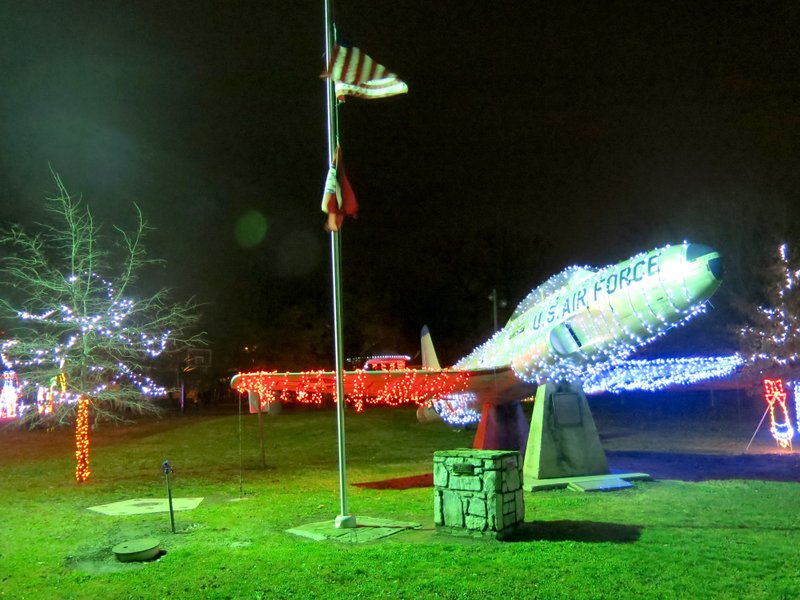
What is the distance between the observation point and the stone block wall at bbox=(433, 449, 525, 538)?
888 cm

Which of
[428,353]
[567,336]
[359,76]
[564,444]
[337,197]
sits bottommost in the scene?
[564,444]

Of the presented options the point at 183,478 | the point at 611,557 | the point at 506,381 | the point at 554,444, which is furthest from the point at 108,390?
the point at 611,557

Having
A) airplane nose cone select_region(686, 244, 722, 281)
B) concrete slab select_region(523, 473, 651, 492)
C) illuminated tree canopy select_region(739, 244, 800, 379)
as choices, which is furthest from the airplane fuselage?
illuminated tree canopy select_region(739, 244, 800, 379)

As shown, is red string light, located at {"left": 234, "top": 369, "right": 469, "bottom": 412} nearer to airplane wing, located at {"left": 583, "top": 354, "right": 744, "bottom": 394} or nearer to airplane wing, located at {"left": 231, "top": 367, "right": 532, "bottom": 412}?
airplane wing, located at {"left": 231, "top": 367, "right": 532, "bottom": 412}

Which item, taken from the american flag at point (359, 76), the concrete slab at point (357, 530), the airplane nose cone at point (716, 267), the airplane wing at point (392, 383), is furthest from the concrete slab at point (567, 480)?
the american flag at point (359, 76)

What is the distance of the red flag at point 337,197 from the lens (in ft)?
33.4

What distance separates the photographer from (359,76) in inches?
395

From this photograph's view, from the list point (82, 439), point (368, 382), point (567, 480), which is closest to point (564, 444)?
point (567, 480)

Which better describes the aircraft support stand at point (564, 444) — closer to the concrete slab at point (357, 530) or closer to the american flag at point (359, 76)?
the concrete slab at point (357, 530)

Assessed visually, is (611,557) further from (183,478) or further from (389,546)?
(183,478)

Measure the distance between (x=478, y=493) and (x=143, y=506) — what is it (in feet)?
25.8

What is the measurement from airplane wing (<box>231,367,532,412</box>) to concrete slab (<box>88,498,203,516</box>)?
2.74m

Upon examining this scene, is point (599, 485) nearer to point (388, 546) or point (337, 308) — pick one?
point (388, 546)

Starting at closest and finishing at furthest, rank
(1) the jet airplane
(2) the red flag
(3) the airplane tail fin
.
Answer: (2) the red flag, (1) the jet airplane, (3) the airplane tail fin
